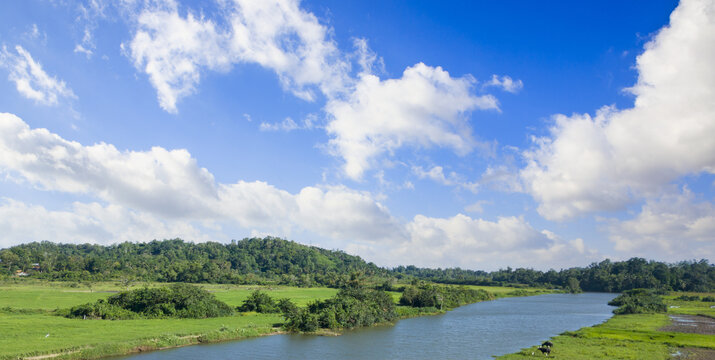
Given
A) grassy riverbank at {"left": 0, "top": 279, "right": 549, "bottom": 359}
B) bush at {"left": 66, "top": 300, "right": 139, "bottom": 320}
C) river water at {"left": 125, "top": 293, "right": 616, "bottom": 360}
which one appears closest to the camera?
grassy riverbank at {"left": 0, "top": 279, "right": 549, "bottom": 359}

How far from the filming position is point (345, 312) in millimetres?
63125

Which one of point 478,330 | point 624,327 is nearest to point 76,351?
point 478,330

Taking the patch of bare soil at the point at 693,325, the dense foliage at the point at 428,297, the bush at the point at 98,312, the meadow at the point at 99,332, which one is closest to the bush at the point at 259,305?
the meadow at the point at 99,332

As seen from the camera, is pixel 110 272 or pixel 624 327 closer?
pixel 624 327

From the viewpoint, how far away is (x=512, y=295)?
158m

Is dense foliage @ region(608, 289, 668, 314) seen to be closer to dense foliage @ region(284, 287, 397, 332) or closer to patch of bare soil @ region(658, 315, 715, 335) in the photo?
patch of bare soil @ region(658, 315, 715, 335)

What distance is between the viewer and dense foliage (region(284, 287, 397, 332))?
193 ft

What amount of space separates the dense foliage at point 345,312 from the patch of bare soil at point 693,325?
4091 cm

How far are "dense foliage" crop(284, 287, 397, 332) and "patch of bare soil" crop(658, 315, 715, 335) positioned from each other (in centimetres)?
4091

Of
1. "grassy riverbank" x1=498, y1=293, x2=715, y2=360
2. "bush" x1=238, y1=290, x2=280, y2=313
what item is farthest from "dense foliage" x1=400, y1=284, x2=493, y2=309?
"grassy riverbank" x1=498, y1=293, x2=715, y2=360

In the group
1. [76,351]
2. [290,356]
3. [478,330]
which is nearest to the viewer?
[76,351]

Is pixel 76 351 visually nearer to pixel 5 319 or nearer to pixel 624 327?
pixel 5 319

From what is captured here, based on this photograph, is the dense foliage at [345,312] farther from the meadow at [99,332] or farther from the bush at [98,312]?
the bush at [98,312]

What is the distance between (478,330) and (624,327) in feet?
73.6
